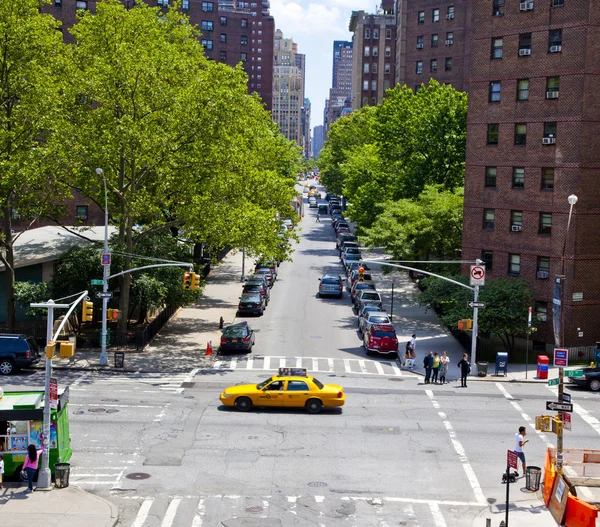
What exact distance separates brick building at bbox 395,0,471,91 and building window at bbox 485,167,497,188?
4975cm

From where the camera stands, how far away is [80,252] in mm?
47719

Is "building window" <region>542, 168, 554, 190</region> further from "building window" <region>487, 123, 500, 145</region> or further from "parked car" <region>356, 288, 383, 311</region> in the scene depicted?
"parked car" <region>356, 288, 383, 311</region>

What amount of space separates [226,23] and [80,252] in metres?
95.8

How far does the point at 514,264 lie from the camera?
48062 mm

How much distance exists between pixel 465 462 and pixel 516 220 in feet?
80.3

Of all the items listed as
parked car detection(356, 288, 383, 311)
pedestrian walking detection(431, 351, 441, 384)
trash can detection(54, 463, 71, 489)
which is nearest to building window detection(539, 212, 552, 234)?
pedestrian walking detection(431, 351, 441, 384)

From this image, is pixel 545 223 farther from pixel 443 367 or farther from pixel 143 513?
pixel 143 513

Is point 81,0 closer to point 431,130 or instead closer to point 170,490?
point 431,130

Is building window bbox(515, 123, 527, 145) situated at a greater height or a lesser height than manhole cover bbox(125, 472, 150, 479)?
greater

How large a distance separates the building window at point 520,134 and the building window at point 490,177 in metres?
2.36

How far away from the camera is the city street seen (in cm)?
2198

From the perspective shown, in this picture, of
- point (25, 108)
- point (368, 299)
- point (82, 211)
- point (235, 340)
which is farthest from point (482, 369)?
point (82, 211)

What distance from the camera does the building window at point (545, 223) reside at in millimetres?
45628

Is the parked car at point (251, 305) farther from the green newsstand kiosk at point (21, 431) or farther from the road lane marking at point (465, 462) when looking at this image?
the green newsstand kiosk at point (21, 431)
